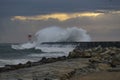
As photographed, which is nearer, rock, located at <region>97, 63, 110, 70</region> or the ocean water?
rock, located at <region>97, 63, 110, 70</region>

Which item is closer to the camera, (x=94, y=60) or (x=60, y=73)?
(x=60, y=73)

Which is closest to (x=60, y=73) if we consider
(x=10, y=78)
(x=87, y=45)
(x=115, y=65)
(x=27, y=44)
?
(x=10, y=78)

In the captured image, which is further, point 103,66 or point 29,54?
point 29,54

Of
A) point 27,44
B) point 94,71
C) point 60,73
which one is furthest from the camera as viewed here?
point 27,44

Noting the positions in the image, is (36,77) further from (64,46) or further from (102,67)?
(64,46)

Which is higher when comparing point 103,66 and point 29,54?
point 29,54

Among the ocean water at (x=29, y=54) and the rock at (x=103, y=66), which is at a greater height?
the ocean water at (x=29, y=54)

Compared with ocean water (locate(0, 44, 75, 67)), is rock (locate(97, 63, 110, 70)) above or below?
below

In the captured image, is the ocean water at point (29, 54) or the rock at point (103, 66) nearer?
the rock at point (103, 66)

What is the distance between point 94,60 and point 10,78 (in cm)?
648

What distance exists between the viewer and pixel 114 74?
13672mm

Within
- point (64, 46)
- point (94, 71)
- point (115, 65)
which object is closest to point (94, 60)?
point (115, 65)

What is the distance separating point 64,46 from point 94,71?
150 ft

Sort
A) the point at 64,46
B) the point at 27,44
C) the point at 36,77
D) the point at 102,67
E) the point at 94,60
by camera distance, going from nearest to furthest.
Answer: the point at 36,77 < the point at 102,67 < the point at 94,60 < the point at 64,46 < the point at 27,44
